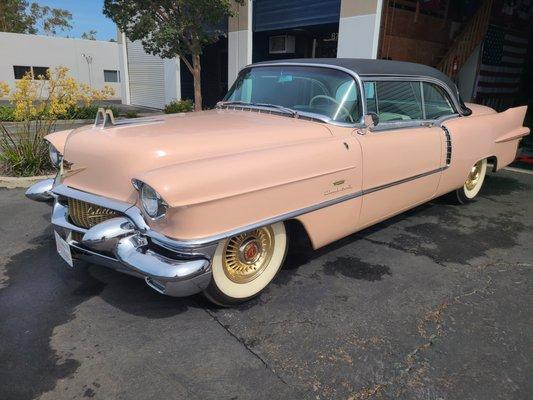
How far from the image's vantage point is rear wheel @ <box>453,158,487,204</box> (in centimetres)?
498

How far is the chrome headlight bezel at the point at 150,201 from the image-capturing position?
89.3 inches

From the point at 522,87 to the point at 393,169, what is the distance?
42.1 feet

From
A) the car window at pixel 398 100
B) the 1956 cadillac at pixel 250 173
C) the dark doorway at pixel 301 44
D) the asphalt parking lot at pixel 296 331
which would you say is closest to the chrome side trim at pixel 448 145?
the 1956 cadillac at pixel 250 173

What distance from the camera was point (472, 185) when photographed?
518 centimetres

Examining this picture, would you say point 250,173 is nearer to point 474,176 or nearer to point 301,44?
point 474,176

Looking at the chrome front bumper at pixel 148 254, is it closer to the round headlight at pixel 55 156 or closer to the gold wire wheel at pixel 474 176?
the round headlight at pixel 55 156

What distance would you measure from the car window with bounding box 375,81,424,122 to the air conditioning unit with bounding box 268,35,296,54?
9.79 m

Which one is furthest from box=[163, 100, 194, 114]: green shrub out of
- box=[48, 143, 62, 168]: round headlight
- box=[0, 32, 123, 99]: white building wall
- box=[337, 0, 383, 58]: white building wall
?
box=[0, 32, 123, 99]: white building wall

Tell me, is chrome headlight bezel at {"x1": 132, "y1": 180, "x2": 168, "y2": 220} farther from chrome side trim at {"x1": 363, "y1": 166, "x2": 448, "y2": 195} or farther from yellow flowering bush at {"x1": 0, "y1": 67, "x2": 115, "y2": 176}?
yellow flowering bush at {"x1": 0, "y1": 67, "x2": 115, "y2": 176}

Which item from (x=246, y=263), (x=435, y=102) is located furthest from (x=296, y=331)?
(x=435, y=102)

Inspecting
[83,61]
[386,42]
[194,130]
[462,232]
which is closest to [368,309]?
[194,130]

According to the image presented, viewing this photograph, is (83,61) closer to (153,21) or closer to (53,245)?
(153,21)

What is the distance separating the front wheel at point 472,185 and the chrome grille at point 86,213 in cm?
394

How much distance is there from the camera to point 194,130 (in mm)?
2920
